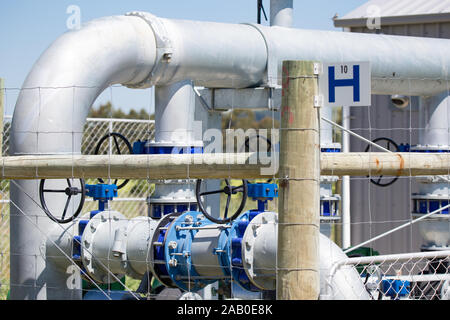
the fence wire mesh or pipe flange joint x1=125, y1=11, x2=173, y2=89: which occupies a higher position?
pipe flange joint x1=125, y1=11, x2=173, y2=89

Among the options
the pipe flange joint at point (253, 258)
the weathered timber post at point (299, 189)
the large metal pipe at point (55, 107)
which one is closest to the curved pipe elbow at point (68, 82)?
the large metal pipe at point (55, 107)

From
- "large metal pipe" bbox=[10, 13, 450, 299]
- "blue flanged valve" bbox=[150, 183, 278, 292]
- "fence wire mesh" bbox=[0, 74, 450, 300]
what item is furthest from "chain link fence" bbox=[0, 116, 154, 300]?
"blue flanged valve" bbox=[150, 183, 278, 292]

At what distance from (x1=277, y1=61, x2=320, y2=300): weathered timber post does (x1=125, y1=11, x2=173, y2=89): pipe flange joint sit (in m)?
2.35

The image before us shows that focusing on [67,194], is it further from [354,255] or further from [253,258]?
[354,255]

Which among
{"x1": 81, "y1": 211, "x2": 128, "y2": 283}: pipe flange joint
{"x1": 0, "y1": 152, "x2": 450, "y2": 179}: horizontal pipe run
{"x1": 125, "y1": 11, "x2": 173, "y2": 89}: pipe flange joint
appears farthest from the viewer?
{"x1": 125, "y1": 11, "x2": 173, "y2": 89}: pipe flange joint

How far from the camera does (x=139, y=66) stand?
525 centimetres

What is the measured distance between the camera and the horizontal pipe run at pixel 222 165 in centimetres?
335

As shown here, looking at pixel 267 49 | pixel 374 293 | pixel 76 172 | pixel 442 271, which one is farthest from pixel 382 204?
pixel 76 172

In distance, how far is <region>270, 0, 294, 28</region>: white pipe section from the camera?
626 cm

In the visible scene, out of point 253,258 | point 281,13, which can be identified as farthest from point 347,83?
point 281,13

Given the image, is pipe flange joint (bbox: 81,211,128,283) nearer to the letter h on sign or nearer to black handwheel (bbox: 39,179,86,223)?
black handwheel (bbox: 39,179,86,223)

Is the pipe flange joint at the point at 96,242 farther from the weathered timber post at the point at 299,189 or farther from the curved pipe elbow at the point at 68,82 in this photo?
the weathered timber post at the point at 299,189

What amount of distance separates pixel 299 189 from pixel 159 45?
2.55 m
